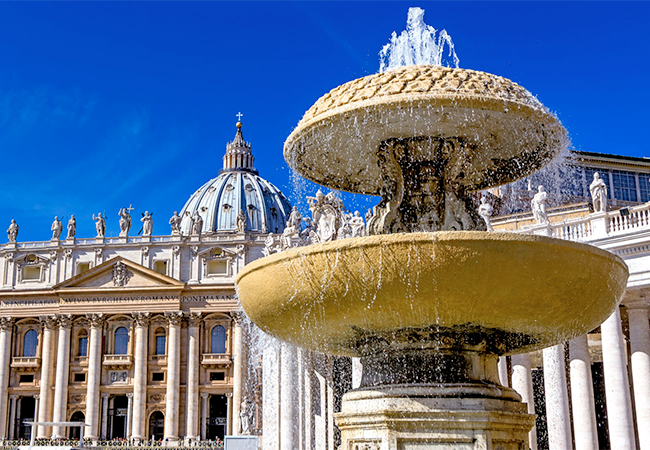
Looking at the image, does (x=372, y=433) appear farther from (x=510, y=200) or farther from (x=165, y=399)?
(x=165, y=399)

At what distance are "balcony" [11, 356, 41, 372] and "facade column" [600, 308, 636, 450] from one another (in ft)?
194

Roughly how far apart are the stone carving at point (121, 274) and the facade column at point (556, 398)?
54.5 metres

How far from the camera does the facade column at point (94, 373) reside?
6769cm

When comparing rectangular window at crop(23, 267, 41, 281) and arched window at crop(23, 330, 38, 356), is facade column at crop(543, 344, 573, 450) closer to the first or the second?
arched window at crop(23, 330, 38, 356)

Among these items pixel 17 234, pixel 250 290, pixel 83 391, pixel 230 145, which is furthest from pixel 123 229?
pixel 250 290

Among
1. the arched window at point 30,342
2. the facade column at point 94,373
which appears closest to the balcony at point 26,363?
the arched window at point 30,342

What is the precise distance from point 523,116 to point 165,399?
64.5m

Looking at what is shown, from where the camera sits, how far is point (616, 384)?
2048 centimetres

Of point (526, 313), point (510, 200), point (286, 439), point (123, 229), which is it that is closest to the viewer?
point (526, 313)

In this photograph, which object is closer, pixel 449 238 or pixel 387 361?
pixel 449 238

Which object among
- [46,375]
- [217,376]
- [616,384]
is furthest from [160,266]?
A: [616,384]

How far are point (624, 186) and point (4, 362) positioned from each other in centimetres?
5536

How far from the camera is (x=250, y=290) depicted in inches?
313

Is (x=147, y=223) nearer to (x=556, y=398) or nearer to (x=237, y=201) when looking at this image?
(x=237, y=201)
